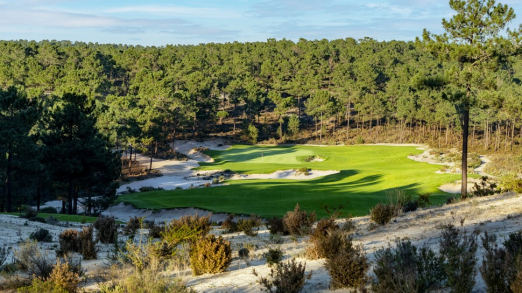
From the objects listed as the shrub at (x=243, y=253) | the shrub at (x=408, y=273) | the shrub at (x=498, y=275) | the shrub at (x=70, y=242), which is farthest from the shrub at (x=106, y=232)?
the shrub at (x=498, y=275)

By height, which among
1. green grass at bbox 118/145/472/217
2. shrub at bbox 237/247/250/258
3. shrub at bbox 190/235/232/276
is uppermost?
shrub at bbox 190/235/232/276

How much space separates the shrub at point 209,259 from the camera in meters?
8.92

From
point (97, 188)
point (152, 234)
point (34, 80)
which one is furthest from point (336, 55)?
point (152, 234)

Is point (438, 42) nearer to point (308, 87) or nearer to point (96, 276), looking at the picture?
point (96, 276)

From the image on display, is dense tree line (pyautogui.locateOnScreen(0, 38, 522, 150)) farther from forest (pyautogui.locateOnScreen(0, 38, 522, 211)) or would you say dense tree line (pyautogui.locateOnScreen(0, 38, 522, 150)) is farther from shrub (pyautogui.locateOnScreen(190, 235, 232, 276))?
shrub (pyautogui.locateOnScreen(190, 235, 232, 276))

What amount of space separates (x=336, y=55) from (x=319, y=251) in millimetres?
139426

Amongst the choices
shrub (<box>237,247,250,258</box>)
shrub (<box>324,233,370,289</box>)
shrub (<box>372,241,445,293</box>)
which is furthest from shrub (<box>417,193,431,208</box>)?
shrub (<box>372,241,445,293</box>)

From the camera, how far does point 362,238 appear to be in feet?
41.6

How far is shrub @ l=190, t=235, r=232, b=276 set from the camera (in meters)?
8.92

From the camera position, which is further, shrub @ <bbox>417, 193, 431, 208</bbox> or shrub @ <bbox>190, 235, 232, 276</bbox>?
shrub @ <bbox>417, 193, 431, 208</bbox>

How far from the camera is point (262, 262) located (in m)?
10.1

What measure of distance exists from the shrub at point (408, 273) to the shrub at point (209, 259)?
3.47 metres

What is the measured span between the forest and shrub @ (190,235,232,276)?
2356 centimetres

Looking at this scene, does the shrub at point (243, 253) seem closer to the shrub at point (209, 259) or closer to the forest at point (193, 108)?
the shrub at point (209, 259)
